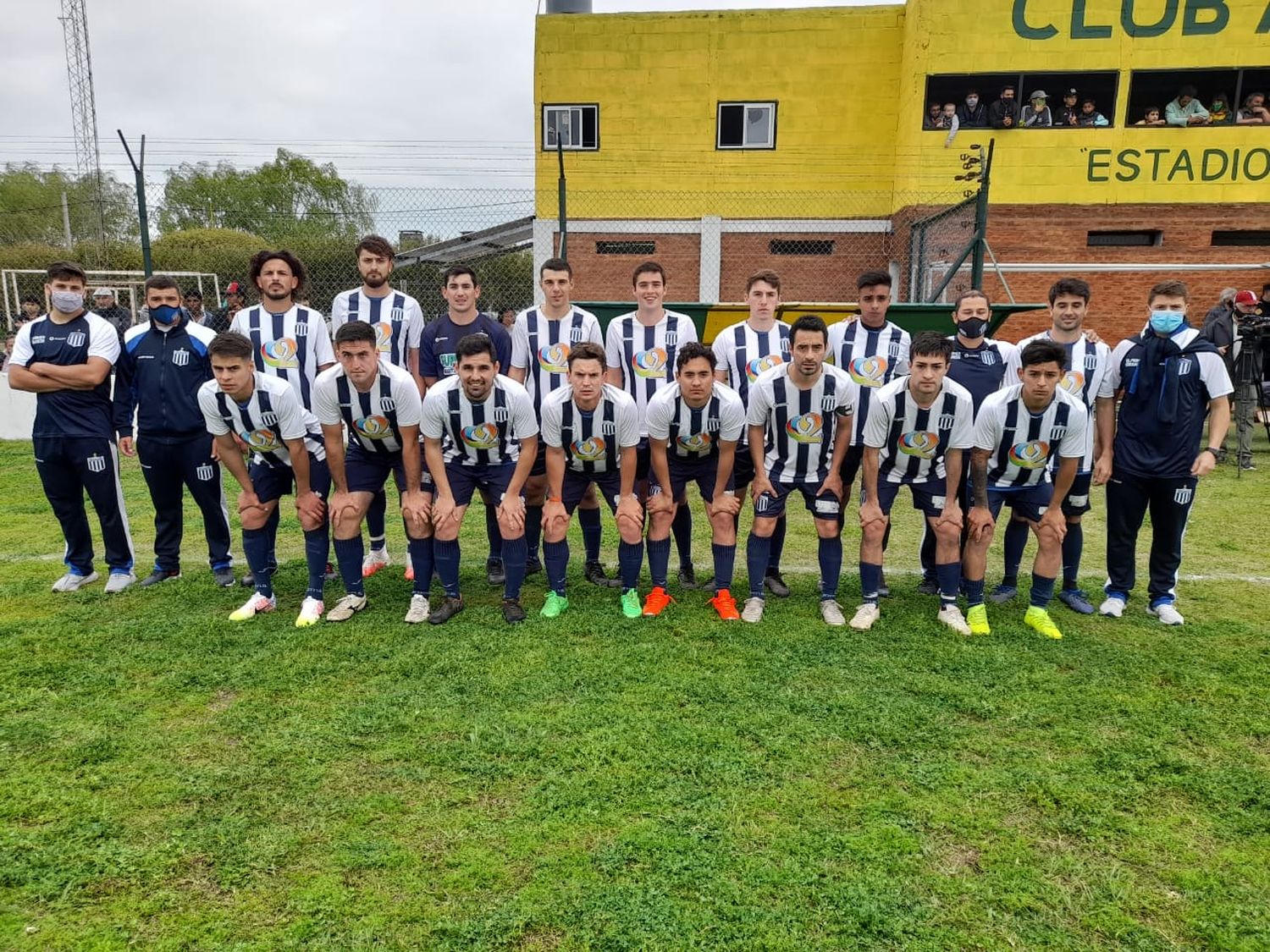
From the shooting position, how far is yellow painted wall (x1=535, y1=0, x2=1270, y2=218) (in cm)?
1498

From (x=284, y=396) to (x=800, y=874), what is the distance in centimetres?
348

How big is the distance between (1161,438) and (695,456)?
104 inches

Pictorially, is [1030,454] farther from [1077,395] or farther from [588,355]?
[588,355]

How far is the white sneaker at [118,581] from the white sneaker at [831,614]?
4301 millimetres

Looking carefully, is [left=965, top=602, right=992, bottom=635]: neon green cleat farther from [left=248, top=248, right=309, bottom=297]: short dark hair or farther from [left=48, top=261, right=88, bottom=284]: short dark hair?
[left=48, top=261, right=88, bottom=284]: short dark hair

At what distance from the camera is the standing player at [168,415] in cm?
477

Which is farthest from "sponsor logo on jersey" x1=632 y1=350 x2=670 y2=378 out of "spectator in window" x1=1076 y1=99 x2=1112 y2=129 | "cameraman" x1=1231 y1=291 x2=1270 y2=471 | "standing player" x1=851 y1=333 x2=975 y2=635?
"spectator in window" x1=1076 y1=99 x2=1112 y2=129

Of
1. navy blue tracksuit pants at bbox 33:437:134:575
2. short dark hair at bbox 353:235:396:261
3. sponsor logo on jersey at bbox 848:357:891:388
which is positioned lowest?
navy blue tracksuit pants at bbox 33:437:134:575

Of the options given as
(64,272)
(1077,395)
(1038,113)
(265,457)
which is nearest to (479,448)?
(265,457)

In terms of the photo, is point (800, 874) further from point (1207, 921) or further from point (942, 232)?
point (942, 232)

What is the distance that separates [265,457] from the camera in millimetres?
4438

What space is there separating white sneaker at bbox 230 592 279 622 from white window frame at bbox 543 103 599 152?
47.1 feet

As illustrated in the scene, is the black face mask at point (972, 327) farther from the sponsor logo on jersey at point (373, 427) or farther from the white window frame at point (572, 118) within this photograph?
the white window frame at point (572, 118)

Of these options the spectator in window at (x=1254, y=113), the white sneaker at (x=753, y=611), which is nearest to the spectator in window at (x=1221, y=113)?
the spectator in window at (x=1254, y=113)
